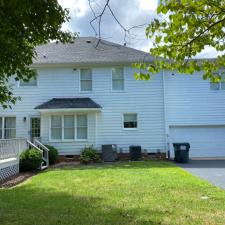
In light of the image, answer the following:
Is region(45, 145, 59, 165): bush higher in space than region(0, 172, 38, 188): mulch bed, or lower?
higher

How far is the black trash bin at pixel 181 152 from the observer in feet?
61.3

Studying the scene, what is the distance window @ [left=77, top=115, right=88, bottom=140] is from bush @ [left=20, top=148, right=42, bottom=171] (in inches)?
201

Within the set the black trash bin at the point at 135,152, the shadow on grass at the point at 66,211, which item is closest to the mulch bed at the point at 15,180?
the shadow on grass at the point at 66,211

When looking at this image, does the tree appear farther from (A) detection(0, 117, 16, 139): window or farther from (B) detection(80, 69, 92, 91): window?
(A) detection(0, 117, 16, 139): window

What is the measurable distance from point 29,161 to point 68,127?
17.8 feet

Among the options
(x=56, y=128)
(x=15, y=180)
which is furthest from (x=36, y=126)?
(x=15, y=180)

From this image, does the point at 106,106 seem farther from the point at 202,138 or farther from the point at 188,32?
the point at 188,32

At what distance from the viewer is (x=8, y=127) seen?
20.8 meters

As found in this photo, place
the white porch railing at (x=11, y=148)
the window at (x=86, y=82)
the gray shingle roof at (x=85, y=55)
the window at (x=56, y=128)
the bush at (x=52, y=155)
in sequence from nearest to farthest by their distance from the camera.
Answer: the white porch railing at (x=11, y=148) → the bush at (x=52, y=155) → the window at (x=56, y=128) → the gray shingle roof at (x=85, y=55) → the window at (x=86, y=82)

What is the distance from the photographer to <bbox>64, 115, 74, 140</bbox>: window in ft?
66.5

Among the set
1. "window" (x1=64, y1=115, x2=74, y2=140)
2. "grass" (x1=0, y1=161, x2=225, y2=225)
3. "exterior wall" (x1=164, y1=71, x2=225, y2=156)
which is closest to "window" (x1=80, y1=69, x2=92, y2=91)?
"window" (x1=64, y1=115, x2=74, y2=140)

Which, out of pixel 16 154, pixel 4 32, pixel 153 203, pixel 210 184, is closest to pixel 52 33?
pixel 4 32

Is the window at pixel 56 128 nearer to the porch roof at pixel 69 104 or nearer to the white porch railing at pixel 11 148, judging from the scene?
the porch roof at pixel 69 104

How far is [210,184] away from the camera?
10.5 metres
